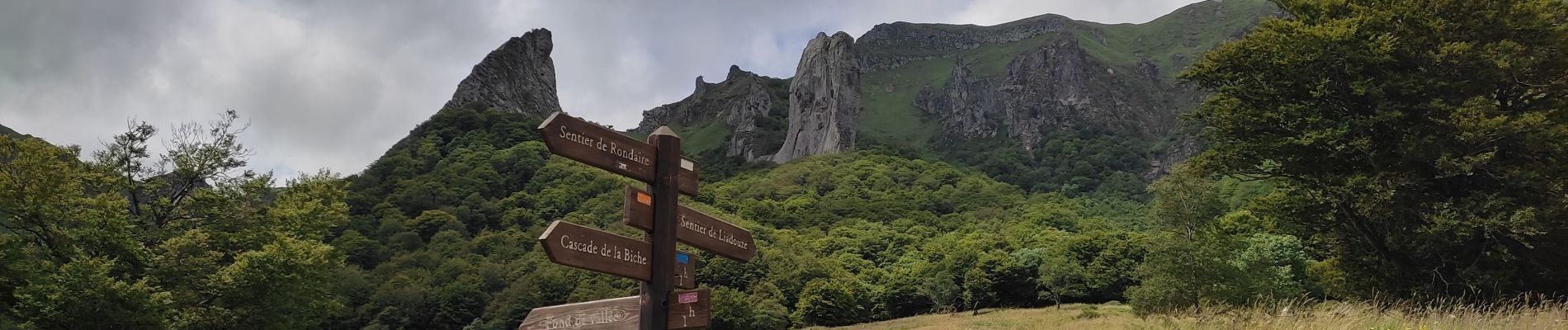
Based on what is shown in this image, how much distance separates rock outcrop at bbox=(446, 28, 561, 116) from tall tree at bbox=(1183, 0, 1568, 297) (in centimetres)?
11879

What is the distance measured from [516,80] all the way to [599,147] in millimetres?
140715

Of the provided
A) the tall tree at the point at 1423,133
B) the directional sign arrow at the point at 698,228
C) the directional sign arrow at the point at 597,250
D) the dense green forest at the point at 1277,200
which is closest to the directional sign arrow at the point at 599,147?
the directional sign arrow at the point at 698,228

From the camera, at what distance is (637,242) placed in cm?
521

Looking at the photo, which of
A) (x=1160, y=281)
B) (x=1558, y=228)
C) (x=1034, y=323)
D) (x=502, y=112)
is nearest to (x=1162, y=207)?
(x=1160, y=281)

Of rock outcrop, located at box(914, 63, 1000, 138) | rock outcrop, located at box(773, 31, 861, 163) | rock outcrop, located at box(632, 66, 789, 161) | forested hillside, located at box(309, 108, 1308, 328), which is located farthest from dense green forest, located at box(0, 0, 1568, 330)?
rock outcrop, located at box(914, 63, 1000, 138)

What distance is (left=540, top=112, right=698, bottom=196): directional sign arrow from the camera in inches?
198

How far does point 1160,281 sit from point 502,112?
362 feet

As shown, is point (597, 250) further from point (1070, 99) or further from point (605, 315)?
point (1070, 99)

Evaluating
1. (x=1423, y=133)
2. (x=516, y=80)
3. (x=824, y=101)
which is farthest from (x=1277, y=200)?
(x=516, y=80)

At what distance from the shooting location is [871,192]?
102750 mm

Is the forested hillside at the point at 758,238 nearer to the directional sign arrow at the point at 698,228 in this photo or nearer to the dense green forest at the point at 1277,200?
the dense green forest at the point at 1277,200

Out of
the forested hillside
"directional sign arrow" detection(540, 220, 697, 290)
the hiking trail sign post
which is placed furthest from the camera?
the forested hillside

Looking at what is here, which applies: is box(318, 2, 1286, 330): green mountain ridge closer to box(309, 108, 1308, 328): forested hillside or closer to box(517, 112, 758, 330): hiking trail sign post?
box(309, 108, 1308, 328): forested hillside

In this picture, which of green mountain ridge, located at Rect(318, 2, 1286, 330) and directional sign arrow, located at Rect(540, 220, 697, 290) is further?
green mountain ridge, located at Rect(318, 2, 1286, 330)
